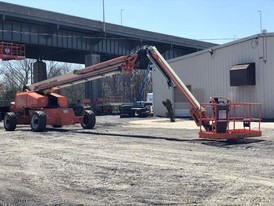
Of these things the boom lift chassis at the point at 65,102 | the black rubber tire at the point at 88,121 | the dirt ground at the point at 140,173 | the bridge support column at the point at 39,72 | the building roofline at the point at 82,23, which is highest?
the building roofline at the point at 82,23

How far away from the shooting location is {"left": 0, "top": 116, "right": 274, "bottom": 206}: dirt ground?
7.64 m

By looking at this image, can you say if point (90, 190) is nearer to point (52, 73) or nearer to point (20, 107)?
point (20, 107)

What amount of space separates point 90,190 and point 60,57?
192 ft

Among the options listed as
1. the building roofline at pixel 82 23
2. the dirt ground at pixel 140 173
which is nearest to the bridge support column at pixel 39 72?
the building roofline at pixel 82 23

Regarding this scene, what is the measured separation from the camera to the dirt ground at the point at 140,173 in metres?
7.64

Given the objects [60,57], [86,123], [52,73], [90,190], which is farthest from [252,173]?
[52,73]

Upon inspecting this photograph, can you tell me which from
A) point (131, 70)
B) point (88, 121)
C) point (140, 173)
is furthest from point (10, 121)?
point (140, 173)

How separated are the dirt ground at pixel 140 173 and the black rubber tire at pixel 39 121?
628 centimetres

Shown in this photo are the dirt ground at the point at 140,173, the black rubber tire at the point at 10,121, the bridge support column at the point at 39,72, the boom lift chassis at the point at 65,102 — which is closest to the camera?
the dirt ground at the point at 140,173

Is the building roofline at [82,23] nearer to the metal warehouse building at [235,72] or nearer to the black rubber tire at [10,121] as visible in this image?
the metal warehouse building at [235,72]

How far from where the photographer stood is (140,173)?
391 inches

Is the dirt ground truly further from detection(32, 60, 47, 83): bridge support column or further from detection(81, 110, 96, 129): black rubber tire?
detection(32, 60, 47, 83): bridge support column

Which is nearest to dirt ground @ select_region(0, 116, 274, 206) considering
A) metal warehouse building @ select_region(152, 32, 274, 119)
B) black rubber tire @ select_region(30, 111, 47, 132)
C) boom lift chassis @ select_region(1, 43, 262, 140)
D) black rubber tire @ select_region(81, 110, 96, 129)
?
boom lift chassis @ select_region(1, 43, 262, 140)

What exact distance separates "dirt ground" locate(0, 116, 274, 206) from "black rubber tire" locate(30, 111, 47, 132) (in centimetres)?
628
